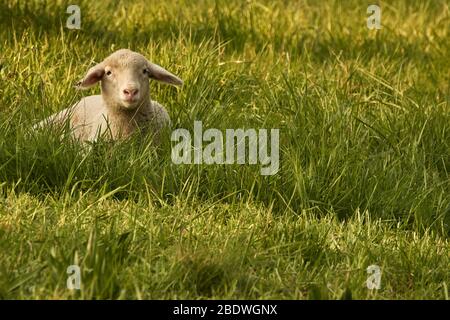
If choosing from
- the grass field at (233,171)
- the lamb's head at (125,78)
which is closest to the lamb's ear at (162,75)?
the lamb's head at (125,78)

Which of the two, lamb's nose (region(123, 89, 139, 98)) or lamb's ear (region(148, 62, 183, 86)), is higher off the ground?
lamb's ear (region(148, 62, 183, 86))

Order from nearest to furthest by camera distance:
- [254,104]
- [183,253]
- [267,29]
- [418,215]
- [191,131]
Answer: [183,253]
[418,215]
[191,131]
[254,104]
[267,29]

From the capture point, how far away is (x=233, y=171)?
17.9 ft

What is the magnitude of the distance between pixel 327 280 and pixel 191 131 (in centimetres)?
166

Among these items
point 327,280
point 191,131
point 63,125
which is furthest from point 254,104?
point 327,280

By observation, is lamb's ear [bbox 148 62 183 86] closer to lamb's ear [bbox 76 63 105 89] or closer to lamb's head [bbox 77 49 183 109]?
lamb's head [bbox 77 49 183 109]

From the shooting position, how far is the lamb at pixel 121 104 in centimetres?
589

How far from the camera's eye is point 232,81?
6.75 metres

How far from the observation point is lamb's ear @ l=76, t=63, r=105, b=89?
19.8ft

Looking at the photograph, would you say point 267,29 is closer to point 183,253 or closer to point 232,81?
point 232,81

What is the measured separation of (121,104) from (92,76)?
234 mm

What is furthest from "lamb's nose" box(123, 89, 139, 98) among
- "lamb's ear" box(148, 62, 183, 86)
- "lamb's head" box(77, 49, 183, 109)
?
"lamb's ear" box(148, 62, 183, 86)

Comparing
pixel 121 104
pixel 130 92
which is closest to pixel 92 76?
pixel 121 104

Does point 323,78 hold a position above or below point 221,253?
above
